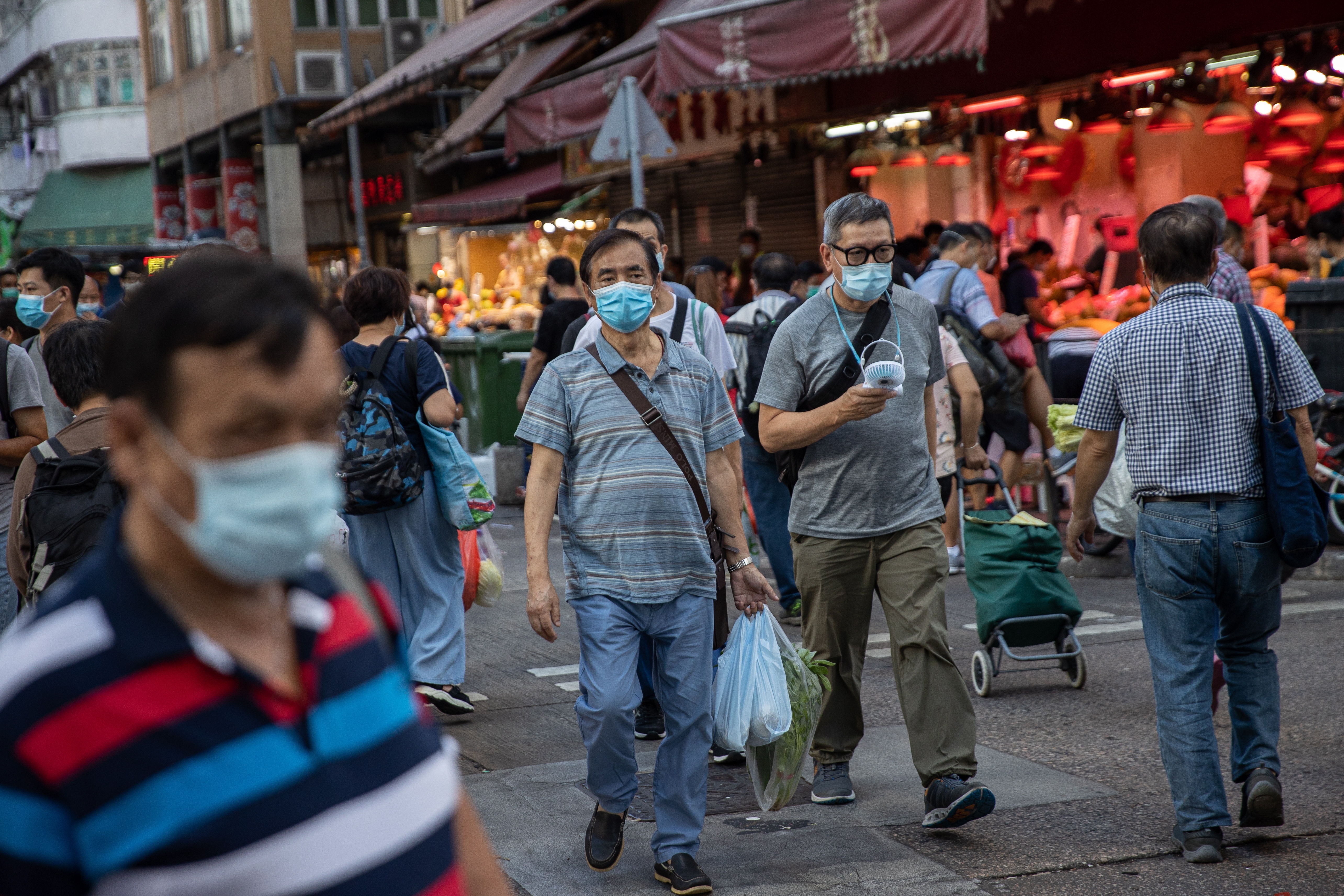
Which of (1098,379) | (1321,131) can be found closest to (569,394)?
(1098,379)

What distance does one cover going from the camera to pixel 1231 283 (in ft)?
24.2

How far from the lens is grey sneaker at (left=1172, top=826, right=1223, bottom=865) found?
4.27 metres

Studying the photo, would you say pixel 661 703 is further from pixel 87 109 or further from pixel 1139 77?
→ pixel 87 109

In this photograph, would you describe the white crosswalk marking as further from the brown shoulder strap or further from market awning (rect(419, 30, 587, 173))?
market awning (rect(419, 30, 587, 173))

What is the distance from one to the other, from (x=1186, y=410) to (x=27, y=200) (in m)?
54.2

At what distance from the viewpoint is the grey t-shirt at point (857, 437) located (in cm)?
482

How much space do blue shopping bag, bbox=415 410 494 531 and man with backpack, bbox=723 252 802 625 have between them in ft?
5.27

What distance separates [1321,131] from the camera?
12.5 m

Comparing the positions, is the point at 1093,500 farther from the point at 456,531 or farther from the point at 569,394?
the point at 456,531

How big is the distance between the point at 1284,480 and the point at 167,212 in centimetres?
4224

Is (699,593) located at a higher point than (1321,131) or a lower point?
lower

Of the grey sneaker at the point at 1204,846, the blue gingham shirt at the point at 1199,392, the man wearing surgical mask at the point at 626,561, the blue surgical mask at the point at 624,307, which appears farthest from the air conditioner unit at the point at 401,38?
the grey sneaker at the point at 1204,846

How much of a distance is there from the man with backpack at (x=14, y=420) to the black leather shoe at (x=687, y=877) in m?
2.78

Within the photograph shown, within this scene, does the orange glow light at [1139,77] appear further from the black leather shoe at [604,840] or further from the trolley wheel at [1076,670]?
the black leather shoe at [604,840]
